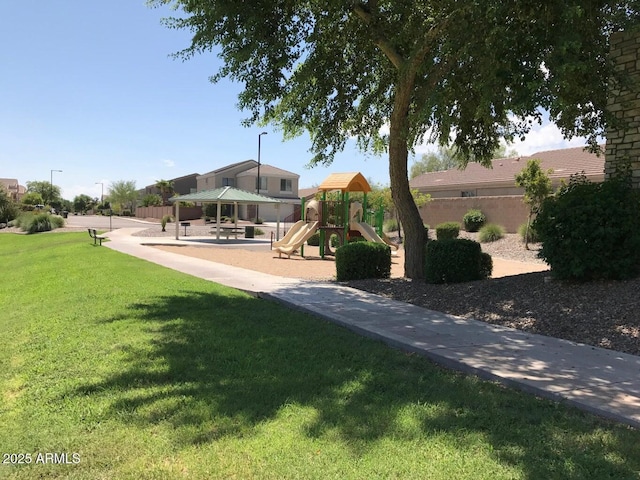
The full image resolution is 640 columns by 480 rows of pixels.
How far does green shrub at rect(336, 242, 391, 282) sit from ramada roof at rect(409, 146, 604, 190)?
15193mm

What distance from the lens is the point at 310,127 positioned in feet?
44.4

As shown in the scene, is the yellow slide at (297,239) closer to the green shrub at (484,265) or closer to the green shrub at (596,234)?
the green shrub at (484,265)

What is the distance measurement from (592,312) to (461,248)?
3.31m

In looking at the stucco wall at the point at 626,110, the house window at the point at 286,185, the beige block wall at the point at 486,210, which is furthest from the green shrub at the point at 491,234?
the house window at the point at 286,185

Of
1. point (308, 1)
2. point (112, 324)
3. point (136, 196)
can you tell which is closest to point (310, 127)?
point (308, 1)

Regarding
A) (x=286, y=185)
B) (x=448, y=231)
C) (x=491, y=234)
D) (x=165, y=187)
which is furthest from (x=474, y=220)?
(x=165, y=187)

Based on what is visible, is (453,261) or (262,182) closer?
(453,261)

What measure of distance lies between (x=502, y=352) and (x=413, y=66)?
5.93 meters

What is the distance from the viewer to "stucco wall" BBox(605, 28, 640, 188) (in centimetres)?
872

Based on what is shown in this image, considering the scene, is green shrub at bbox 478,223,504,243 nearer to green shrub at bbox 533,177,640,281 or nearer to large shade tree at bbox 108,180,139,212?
green shrub at bbox 533,177,640,281

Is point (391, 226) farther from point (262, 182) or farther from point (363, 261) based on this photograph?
point (262, 182)

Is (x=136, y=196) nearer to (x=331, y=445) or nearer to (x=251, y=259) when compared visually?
(x=251, y=259)

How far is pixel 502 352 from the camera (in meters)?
5.70

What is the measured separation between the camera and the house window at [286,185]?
62469 millimetres
